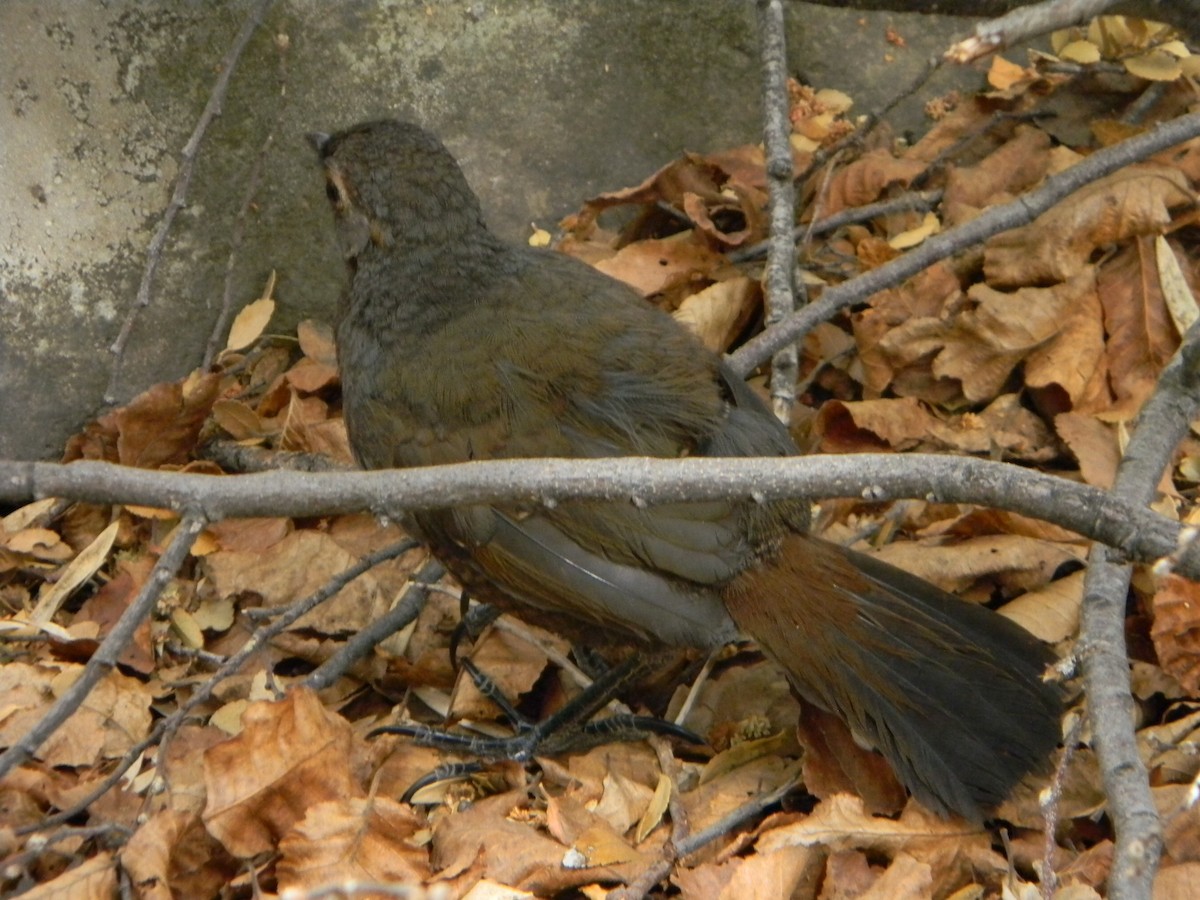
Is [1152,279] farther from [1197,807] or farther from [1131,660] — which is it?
[1197,807]

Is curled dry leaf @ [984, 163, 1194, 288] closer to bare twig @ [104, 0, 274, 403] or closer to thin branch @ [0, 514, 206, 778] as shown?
bare twig @ [104, 0, 274, 403]

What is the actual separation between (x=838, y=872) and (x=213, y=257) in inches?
95.9

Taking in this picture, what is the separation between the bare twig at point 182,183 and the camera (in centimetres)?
347

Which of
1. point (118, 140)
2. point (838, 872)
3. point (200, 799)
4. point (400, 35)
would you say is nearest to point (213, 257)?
point (118, 140)

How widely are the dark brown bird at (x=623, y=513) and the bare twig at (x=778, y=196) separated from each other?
1.39 feet

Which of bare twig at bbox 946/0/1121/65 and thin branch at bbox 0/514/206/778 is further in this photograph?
thin branch at bbox 0/514/206/778

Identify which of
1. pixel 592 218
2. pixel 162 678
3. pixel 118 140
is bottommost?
pixel 162 678

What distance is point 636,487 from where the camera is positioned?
1.89 m

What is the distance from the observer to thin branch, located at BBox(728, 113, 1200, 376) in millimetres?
3389

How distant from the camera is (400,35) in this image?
3.88 m

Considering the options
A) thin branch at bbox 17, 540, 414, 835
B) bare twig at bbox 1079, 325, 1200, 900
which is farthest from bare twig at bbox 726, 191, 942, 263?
thin branch at bbox 17, 540, 414, 835

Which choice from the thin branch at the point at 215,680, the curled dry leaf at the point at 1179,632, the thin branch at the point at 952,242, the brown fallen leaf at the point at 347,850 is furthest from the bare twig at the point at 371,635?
the curled dry leaf at the point at 1179,632

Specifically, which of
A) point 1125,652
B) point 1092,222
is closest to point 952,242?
point 1092,222

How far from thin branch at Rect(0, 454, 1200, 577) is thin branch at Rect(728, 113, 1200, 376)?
1.53 meters
